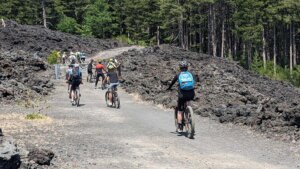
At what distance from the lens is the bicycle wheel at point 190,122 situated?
46.7 feet

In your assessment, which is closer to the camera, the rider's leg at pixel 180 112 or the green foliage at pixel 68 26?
the rider's leg at pixel 180 112

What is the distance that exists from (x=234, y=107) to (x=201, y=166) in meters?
9.77

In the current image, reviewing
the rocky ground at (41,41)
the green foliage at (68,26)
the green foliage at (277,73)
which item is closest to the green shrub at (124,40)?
the rocky ground at (41,41)

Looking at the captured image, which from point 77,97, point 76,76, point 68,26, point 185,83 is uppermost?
point 68,26

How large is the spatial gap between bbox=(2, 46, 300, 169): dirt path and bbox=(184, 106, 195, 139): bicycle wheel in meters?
0.24

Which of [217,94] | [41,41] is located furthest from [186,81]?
[41,41]

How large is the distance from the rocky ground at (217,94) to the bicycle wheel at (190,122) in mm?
3208

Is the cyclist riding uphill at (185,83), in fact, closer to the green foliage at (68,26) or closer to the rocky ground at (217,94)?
the rocky ground at (217,94)

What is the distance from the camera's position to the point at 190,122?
1448 centimetres

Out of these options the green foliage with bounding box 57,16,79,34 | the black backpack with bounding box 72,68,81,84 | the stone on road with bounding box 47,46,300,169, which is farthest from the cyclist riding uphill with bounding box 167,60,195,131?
the green foliage with bounding box 57,16,79,34

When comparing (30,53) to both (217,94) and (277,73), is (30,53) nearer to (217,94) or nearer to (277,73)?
(277,73)

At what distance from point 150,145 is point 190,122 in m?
1.63

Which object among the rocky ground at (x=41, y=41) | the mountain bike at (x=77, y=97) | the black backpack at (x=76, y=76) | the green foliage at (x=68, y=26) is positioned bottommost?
the mountain bike at (x=77, y=97)

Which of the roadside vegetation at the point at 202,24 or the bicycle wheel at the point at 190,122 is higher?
the roadside vegetation at the point at 202,24
